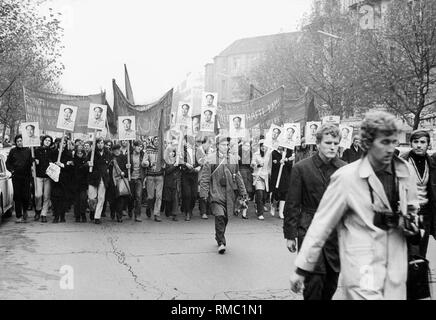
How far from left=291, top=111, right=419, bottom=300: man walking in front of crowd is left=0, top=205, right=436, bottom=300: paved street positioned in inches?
117

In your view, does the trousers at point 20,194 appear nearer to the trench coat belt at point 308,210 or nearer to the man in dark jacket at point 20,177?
the man in dark jacket at point 20,177

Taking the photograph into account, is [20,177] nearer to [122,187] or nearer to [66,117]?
[66,117]

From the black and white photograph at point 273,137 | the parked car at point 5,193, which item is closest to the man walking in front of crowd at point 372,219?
the parked car at point 5,193

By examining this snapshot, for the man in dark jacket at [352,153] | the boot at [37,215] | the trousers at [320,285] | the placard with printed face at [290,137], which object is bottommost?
the boot at [37,215]

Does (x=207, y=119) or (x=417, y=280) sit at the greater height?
(x=207, y=119)

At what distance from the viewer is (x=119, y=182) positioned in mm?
12188

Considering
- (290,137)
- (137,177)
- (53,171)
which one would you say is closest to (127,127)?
(137,177)

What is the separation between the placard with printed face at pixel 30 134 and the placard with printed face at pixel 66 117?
0.64m

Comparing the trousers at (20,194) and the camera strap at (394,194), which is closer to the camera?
the camera strap at (394,194)

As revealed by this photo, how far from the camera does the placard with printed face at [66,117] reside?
1242cm

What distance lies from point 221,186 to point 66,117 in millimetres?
4981

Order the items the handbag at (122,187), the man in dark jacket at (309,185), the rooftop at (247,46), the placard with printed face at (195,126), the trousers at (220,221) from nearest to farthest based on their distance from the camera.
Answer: the man in dark jacket at (309,185)
the trousers at (220,221)
the handbag at (122,187)
the placard with printed face at (195,126)
the rooftop at (247,46)
